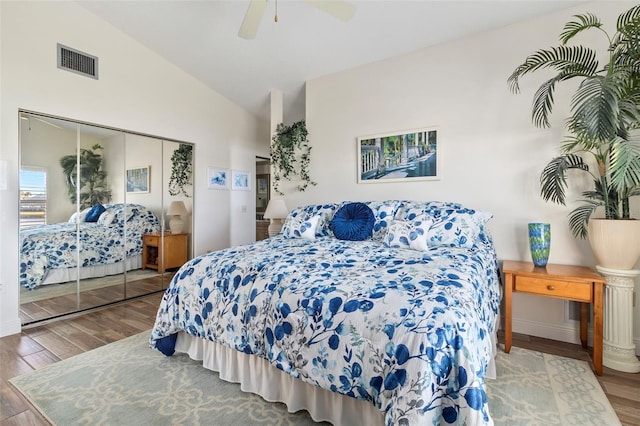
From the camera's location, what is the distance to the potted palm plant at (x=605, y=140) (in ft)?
6.00

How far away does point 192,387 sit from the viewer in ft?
6.31

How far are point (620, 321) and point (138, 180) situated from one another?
469 cm

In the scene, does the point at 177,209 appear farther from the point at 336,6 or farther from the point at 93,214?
the point at 336,6

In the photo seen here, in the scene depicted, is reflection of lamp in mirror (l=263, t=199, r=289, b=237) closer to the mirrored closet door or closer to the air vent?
the mirrored closet door

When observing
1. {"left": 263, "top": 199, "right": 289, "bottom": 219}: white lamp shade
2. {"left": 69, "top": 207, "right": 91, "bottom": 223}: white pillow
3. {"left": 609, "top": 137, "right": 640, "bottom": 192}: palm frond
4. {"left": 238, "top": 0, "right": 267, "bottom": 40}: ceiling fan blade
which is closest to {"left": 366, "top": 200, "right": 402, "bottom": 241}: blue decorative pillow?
{"left": 263, "top": 199, "right": 289, "bottom": 219}: white lamp shade

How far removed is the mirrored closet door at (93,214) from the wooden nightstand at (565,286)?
3887 mm

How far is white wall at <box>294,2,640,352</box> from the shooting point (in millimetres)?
2660

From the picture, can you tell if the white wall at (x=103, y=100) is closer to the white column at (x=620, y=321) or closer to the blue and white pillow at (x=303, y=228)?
the blue and white pillow at (x=303, y=228)

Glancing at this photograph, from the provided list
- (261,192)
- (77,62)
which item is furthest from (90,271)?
(261,192)

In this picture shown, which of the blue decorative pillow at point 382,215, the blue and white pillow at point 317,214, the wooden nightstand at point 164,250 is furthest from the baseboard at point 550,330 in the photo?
the wooden nightstand at point 164,250

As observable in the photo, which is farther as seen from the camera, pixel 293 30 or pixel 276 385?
pixel 293 30

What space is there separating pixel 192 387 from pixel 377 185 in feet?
8.62

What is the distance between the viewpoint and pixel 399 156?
11.2 feet

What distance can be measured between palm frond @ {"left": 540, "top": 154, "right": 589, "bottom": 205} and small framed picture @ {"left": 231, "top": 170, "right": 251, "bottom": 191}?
4.15 meters
